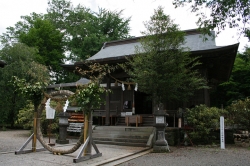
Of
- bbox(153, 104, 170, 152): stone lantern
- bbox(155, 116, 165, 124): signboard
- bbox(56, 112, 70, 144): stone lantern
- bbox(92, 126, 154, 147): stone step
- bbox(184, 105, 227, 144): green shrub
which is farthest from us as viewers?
bbox(56, 112, 70, 144): stone lantern

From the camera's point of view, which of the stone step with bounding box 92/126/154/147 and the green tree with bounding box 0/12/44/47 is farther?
the green tree with bounding box 0/12/44/47

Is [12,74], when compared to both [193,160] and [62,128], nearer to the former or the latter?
[62,128]

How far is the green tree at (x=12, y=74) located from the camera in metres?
17.0

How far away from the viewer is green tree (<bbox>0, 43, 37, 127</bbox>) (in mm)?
17047

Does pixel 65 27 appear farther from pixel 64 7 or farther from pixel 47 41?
pixel 47 41

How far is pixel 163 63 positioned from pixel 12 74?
1364 centimetres

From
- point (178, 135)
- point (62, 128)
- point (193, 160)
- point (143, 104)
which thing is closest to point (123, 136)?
point (178, 135)

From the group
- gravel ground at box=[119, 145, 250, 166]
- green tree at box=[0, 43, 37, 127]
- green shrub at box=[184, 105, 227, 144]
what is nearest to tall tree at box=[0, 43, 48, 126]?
green tree at box=[0, 43, 37, 127]

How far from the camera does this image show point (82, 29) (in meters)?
28.5

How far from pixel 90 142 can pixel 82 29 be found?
23.9m

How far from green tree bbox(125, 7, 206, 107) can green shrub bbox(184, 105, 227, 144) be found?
3.42 ft

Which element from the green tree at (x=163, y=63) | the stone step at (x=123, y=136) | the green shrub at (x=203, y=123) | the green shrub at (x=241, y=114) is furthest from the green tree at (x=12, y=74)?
the green shrub at (x=241, y=114)

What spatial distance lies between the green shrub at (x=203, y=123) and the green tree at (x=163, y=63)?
1.04 m

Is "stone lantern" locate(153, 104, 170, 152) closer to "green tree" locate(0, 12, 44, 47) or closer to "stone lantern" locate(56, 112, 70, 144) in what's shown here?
"stone lantern" locate(56, 112, 70, 144)
